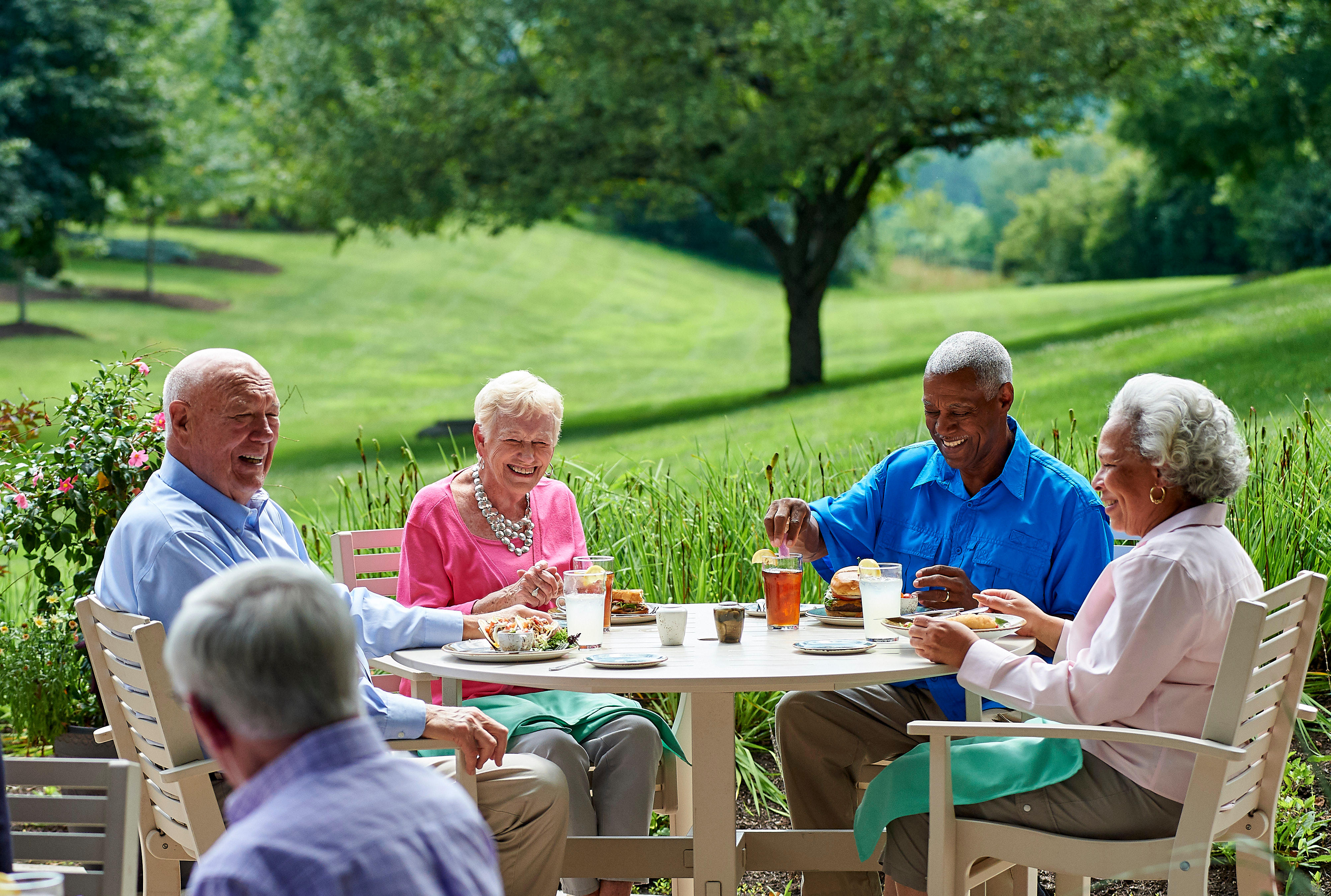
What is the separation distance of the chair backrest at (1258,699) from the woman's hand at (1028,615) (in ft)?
1.53

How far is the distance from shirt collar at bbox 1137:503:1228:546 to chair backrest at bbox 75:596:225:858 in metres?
2.05

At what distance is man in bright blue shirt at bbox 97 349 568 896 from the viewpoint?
263 cm

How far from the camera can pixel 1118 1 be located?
640 inches

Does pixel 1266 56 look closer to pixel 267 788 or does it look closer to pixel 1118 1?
pixel 1118 1

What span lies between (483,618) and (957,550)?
1341 millimetres

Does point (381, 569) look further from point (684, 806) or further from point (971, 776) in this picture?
point (971, 776)

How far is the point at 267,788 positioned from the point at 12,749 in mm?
4480

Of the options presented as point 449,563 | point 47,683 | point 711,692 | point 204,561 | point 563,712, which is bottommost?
point 47,683

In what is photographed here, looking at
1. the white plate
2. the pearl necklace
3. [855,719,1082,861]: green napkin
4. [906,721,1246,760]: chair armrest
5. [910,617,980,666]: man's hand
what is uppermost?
the pearl necklace

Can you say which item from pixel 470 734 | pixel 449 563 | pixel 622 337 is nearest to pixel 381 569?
pixel 449 563

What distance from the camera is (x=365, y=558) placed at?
12.8 ft

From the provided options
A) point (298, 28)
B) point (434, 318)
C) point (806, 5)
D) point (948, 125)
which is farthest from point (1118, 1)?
point (434, 318)

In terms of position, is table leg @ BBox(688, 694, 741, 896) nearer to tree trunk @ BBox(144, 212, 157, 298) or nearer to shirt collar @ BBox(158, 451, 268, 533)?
shirt collar @ BBox(158, 451, 268, 533)

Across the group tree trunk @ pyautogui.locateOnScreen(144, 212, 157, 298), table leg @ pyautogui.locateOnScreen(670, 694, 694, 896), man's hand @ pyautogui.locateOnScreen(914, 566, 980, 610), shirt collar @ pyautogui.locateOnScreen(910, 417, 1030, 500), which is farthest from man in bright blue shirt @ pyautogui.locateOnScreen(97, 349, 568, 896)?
tree trunk @ pyautogui.locateOnScreen(144, 212, 157, 298)
